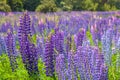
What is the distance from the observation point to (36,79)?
18.5ft

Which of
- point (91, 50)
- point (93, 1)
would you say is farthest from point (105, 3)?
point (91, 50)

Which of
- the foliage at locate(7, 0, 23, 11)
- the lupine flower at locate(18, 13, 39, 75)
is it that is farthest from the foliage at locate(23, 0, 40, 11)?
the lupine flower at locate(18, 13, 39, 75)

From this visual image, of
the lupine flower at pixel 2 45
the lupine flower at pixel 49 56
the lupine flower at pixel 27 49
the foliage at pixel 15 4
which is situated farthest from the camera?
the foliage at pixel 15 4

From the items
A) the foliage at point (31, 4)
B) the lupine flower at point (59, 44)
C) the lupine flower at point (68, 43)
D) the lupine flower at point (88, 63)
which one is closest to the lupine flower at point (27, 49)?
the lupine flower at point (59, 44)

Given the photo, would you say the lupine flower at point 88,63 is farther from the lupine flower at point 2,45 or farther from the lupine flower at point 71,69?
the lupine flower at point 2,45

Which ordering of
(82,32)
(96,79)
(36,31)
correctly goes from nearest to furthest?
(96,79) < (82,32) < (36,31)

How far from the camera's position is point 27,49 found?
18.2 ft

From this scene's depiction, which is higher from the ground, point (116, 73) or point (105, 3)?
point (116, 73)

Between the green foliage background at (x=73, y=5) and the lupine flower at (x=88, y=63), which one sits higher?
the lupine flower at (x=88, y=63)

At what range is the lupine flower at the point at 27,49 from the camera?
18.1ft

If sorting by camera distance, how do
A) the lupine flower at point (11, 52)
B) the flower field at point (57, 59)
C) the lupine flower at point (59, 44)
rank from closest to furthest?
the flower field at point (57, 59) < the lupine flower at point (59, 44) < the lupine flower at point (11, 52)

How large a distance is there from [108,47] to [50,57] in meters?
1.10

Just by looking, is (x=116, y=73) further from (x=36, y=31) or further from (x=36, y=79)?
(x=36, y=31)

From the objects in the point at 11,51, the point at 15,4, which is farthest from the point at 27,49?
the point at 15,4
